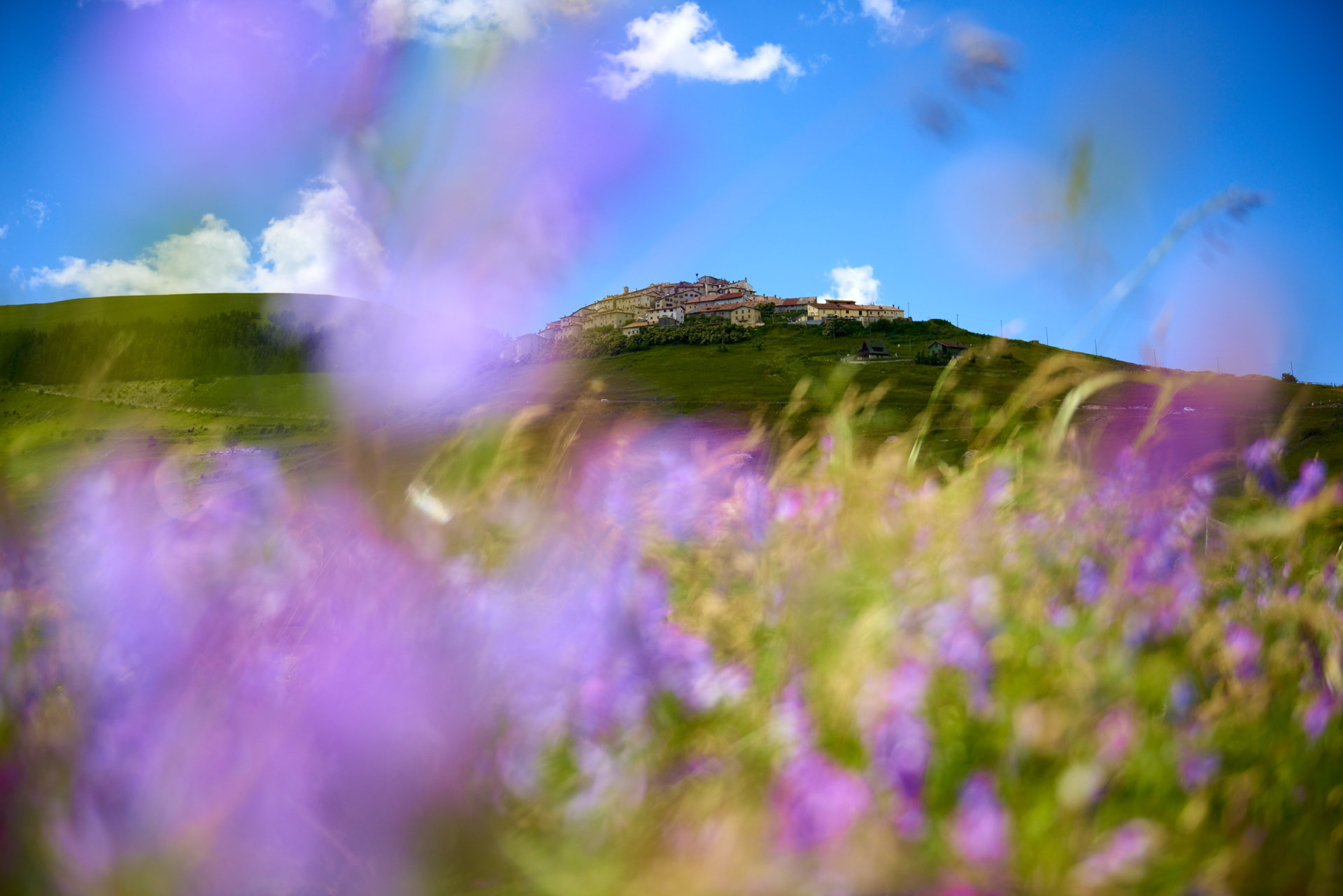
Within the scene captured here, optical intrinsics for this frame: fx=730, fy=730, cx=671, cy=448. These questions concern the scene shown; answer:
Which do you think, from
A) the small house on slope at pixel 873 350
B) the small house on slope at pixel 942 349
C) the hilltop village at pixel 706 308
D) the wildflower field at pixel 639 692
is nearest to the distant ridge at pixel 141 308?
the hilltop village at pixel 706 308

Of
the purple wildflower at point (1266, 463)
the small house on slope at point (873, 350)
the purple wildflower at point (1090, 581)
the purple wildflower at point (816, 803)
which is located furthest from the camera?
the small house on slope at point (873, 350)

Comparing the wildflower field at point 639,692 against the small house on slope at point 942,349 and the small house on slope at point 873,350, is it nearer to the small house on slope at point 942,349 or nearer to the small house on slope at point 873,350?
the small house on slope at point 873,350

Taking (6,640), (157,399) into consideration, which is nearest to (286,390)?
(157,399)

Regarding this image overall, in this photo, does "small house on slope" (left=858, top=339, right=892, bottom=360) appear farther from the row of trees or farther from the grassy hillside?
the row of trees

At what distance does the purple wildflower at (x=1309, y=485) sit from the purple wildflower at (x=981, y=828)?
2.20 m

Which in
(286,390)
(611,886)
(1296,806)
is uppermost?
(286,390)

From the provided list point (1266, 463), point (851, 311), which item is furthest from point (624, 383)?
point (1266, 463)

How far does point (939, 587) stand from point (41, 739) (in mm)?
2275

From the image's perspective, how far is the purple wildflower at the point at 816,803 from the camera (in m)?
1.29

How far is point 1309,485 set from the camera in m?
2.70

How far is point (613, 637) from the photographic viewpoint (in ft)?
6.52

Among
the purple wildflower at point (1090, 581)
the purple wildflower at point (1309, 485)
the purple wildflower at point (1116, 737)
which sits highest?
the purple wildflower at point (1309, 485)

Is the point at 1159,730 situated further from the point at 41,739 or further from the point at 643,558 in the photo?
the point at 41,739

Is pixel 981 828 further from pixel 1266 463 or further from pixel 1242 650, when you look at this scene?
pixel 1266 463
